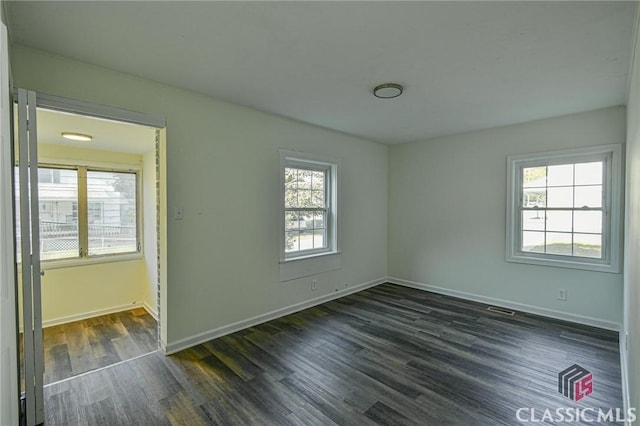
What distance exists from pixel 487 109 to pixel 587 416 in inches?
113

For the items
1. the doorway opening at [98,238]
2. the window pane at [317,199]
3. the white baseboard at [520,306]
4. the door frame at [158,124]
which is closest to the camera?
the door frame at [158,124]

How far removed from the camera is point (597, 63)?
2.30m

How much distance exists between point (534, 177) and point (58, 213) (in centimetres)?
623

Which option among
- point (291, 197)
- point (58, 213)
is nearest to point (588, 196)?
point (291, 197)

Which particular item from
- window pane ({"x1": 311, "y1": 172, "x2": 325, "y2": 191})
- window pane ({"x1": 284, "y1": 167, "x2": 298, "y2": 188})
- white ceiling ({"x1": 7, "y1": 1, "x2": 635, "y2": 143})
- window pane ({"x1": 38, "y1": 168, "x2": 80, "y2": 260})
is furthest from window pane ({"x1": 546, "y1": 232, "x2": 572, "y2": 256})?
window pane ({"x1": 38, "y1": 168, "x2": 80, "y2": 260})

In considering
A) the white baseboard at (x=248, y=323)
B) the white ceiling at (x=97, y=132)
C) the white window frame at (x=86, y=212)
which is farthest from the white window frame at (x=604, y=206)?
the white window frame at (x=86, y=212)

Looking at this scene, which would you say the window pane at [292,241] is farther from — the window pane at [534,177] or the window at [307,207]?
the window pane at [534,177]

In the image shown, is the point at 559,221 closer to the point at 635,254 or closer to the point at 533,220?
the point at 533,220

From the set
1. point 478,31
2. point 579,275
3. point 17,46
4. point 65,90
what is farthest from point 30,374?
point 579,275

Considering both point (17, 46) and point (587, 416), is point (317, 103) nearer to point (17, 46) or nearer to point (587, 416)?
point (17, 46)

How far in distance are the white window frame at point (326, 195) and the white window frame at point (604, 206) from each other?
2368 mm

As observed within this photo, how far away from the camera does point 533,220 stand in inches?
154

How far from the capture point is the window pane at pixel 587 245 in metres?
3.45

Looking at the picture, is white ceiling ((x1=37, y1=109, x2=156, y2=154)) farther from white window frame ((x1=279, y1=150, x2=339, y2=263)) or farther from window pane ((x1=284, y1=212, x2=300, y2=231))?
window pane ((x1=284, y1=212, x2=300, y2=231))
